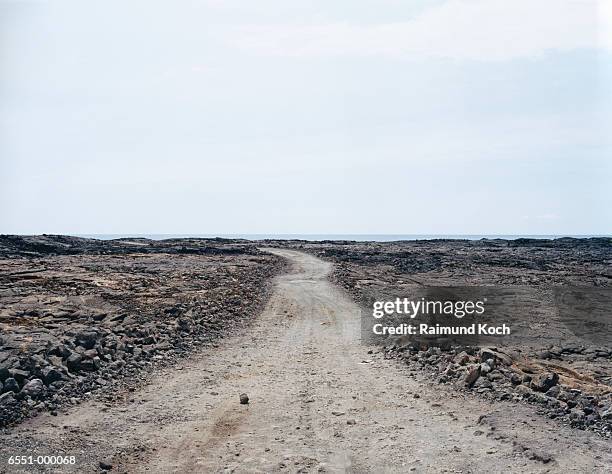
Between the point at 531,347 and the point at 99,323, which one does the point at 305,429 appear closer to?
the point at 99,323

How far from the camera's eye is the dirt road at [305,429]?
289 inches

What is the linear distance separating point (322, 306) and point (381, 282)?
30.7 ft

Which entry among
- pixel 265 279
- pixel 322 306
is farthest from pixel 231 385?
pixel 265 279

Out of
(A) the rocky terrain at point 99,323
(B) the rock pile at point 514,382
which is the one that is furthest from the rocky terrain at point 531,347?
(A) the rocky terrain at point 99,323

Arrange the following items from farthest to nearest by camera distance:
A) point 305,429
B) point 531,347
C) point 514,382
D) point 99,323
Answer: point 531,347
point 99,323
point 514,382
point 305,429

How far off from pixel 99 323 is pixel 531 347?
13.5 meters

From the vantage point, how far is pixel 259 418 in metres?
9.16

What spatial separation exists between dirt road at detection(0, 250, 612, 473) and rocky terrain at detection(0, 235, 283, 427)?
75 cm

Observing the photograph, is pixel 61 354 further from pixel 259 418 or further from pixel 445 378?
pixel 445 378

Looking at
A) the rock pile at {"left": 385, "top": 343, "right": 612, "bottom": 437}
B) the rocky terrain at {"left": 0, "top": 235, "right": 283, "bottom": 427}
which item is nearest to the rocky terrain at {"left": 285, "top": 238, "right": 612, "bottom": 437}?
the rock pile at {"left": 385, "top": 343, "right": 612, "bottom": 437}

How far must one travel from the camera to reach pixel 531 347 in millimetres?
16750

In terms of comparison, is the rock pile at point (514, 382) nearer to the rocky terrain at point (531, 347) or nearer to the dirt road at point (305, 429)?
the rocky terrain at point (531, 347)

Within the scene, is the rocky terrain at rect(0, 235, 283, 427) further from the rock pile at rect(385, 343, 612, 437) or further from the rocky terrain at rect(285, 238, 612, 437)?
the rock pile at rect(385, 343, 612, 437)

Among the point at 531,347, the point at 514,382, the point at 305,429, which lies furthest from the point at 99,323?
the point at 531,347
